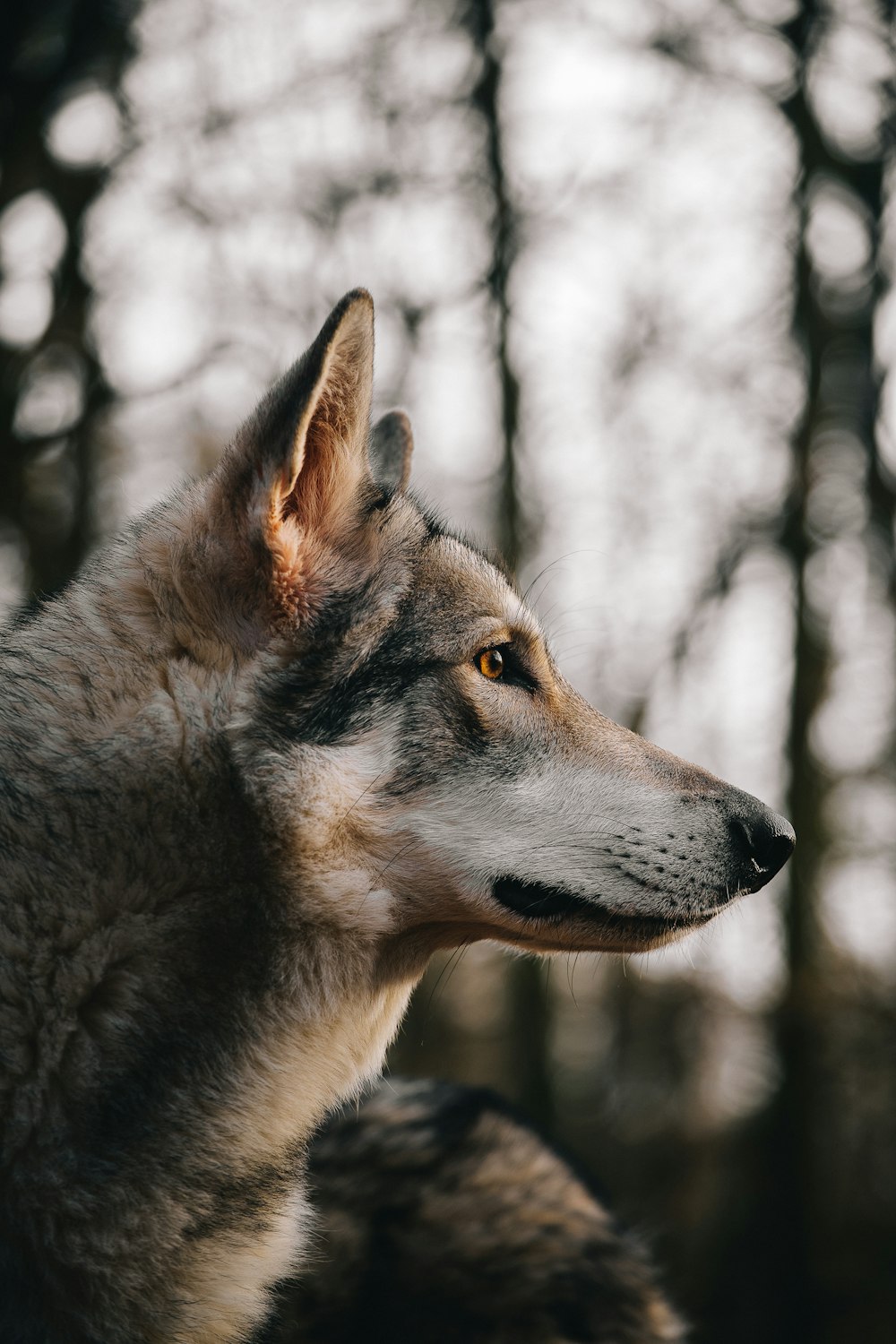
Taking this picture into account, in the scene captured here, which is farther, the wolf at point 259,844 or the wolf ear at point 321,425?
the wolf ear at point 321,425

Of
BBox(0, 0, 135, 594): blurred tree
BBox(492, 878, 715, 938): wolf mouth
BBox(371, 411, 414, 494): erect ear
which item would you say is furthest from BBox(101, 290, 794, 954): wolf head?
BBox(0, 0, 135, 594): blurred tree

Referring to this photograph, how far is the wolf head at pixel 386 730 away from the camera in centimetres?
257

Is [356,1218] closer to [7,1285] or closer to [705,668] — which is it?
[7,1285]

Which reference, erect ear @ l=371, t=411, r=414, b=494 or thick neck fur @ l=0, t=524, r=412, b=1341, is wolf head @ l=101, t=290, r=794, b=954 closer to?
thick neck fur @ l=0, t=524, r=412, b=1341

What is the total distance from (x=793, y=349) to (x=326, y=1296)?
10.2 meters

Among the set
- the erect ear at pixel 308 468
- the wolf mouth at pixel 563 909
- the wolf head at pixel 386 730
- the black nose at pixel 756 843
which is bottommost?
the wolf mouth at pixel 563 909

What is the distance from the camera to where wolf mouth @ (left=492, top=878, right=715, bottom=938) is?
274 centimetres

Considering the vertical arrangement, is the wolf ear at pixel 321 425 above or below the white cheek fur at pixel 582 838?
above

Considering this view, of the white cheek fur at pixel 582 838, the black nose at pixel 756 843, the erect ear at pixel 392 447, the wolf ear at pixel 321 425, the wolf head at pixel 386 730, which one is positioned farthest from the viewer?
the erect ear at pixel 392 447

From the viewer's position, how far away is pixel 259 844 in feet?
8.22

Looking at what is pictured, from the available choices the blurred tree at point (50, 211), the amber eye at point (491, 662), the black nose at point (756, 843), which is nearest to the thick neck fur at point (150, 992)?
the amber eye at point (491, 662)

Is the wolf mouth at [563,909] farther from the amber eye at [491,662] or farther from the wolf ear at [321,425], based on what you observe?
the wolf ear at [321,425]

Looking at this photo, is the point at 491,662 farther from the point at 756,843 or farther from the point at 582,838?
the point at 756,843

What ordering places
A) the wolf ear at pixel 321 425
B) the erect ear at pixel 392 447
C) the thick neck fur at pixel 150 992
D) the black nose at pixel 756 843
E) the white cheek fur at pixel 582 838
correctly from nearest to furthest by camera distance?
the thick neck fur at pixel 150 992
the wolf ear at pixel 321 425
the white cheek fur at pixel 582 838
the black nose at pixel 756 843
the erect ear at pixel 392 447
